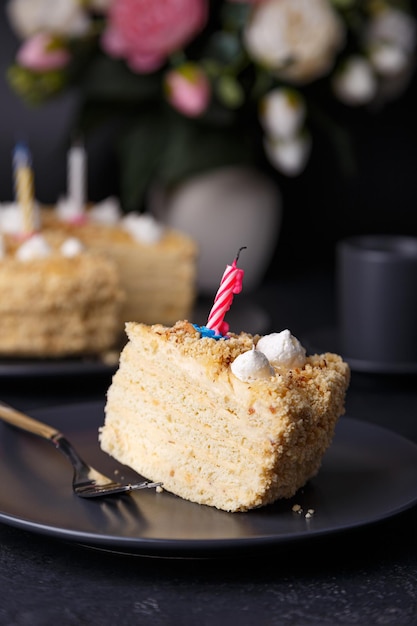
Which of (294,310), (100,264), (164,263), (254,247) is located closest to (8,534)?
(100,264)

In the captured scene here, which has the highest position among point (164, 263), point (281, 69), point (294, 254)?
point (281, 69)

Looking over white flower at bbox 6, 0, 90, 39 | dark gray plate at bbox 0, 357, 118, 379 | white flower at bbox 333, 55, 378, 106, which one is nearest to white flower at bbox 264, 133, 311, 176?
white flower at bbox 333, 55, 378, 106

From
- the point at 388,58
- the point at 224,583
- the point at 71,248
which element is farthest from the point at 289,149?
the point at 224,583

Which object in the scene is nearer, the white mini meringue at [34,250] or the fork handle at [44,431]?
the fork handle at [44,431]

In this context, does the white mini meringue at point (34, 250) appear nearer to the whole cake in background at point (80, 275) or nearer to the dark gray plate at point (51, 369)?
the whole cake in background at point (80, 275)

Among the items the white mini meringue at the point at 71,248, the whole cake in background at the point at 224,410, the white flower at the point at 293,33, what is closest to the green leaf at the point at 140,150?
the white flower at the point at 293,33

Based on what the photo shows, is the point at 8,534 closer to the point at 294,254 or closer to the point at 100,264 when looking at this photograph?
A: the point at 100,264
